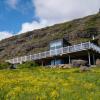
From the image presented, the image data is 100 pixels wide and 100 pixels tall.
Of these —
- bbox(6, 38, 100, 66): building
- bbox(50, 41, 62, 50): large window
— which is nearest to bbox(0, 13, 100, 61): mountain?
bbox(50, 41, 62, 50): large window

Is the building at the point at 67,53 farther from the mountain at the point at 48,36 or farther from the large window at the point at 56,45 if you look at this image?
the mountain at the point at 48,36

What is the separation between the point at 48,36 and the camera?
87062 mm

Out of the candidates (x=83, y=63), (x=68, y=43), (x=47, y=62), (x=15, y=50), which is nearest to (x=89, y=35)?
(x=68, y=43)

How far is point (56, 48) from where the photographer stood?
231 feet

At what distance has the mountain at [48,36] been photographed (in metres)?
78.3

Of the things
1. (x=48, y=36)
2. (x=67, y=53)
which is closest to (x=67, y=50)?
(x=67, y=53)

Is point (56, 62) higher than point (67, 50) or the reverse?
the reverse

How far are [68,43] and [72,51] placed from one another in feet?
34.3

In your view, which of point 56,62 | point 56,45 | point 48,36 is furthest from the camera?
point 48,36

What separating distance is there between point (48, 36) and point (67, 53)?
24.6 m

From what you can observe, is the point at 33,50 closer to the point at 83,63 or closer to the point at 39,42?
the point at 39,42

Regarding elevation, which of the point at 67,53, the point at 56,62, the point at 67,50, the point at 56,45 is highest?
the point at 56,45

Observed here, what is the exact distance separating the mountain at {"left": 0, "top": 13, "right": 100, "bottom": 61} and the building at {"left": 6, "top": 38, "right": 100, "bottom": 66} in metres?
6.15

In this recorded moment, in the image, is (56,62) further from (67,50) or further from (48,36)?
(48,36)
